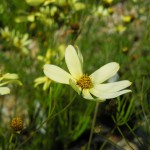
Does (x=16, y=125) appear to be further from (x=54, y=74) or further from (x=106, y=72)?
(x=106, y=72)

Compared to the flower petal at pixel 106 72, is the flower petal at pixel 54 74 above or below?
above

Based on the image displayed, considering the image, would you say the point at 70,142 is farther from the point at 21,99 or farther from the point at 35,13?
the point at 35,13

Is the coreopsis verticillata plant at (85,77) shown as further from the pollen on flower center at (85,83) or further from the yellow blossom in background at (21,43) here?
the yellow blossom in background at (21,43)

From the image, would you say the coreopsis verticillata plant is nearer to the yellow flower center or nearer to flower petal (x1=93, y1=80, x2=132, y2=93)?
flower petal (x1=93, y1=80, x2=132, y2=93)

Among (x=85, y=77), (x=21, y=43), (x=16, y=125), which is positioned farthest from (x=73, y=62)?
(x=21, y=43)

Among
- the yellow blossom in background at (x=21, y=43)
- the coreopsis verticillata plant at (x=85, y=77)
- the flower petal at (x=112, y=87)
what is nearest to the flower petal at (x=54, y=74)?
the coreopsis verticillata plant at (x=85, y=77)
